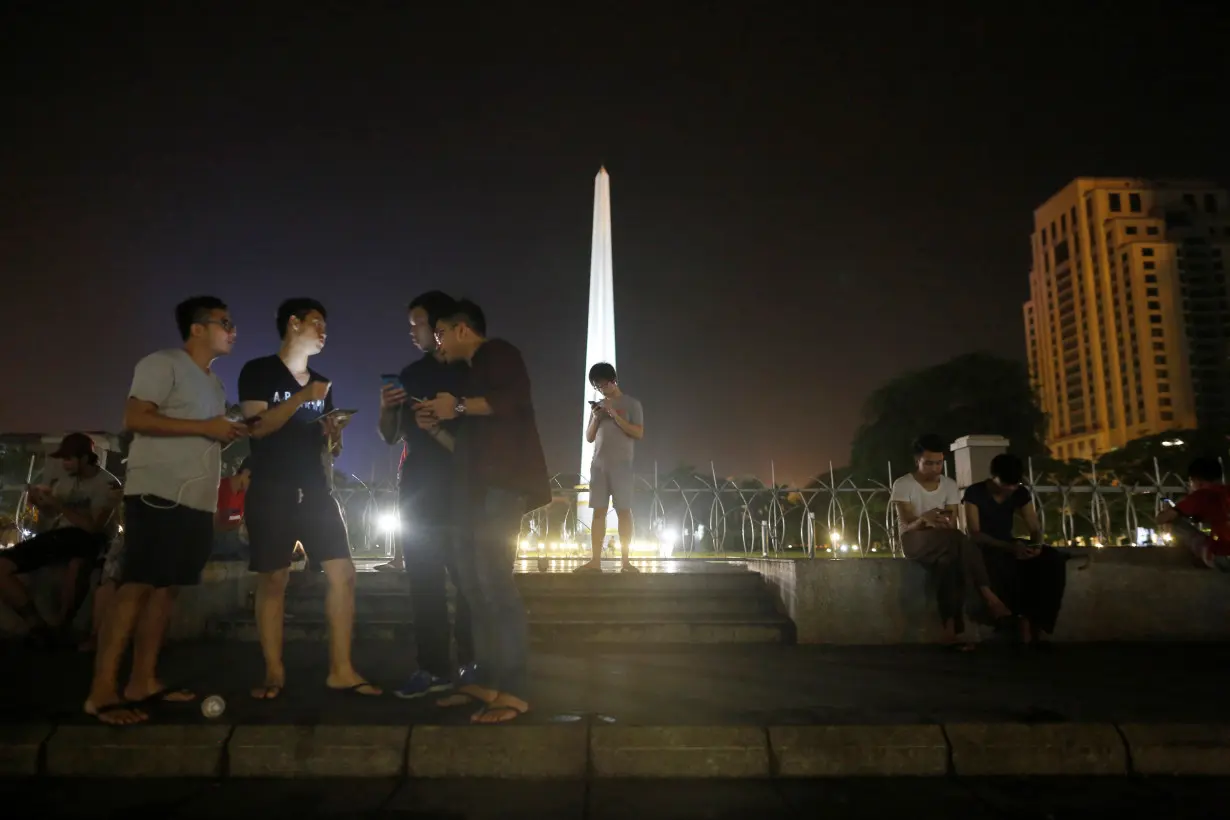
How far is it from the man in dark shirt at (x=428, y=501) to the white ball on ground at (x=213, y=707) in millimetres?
922

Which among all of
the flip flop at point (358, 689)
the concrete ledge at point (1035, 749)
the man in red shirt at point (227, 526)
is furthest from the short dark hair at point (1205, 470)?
the man in red shirt at point (227, 526)

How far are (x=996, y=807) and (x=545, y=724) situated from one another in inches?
72.2

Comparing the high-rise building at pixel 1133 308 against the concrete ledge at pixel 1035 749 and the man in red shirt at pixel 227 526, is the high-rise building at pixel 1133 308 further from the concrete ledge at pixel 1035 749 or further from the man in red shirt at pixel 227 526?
the concrete ledge at pixel 1035 749

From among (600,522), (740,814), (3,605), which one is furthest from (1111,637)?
(3,605)

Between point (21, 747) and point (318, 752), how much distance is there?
51.2 inches

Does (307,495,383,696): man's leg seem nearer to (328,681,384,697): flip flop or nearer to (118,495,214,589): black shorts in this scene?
(328,681,384,697): flip flop

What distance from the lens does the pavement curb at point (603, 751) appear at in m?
3.40

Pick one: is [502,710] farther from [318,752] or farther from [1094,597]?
[1094,597]

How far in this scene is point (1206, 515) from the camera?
6418 mm

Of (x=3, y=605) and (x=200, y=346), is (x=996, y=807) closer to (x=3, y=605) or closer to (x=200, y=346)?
(x=200, y=346)

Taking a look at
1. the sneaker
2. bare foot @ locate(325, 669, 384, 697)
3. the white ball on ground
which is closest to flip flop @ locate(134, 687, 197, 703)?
the white ball on ground

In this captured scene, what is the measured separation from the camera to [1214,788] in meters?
3.23

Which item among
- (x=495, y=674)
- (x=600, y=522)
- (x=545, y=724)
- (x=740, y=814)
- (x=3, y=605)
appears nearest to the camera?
(x=740, y=814)

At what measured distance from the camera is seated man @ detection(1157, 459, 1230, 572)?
6.39 meters
